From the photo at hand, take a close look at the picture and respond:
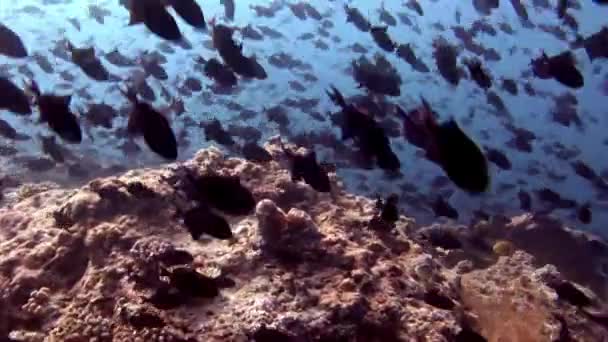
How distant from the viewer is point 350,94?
40.8m

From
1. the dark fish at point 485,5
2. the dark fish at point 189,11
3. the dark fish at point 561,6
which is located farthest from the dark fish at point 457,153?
the dark fish at point 485,5

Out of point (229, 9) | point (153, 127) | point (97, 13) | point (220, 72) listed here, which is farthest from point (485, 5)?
point (97, 13)

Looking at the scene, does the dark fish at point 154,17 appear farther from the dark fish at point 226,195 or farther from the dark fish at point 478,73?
the dark fish at point 478,73

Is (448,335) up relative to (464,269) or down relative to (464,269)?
up

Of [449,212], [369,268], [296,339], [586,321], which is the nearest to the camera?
[296,339]

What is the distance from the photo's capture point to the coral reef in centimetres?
471

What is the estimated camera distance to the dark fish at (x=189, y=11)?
506 centimetres

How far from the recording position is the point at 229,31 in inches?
255

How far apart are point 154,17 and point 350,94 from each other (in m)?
36.3

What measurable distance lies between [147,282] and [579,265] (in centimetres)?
1270

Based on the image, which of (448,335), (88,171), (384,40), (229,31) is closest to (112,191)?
(229,31)

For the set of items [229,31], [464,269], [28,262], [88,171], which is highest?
[229,31]

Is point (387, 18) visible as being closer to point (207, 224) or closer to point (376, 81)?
point (376, 81)

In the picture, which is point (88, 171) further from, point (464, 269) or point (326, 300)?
point (326, 300)
